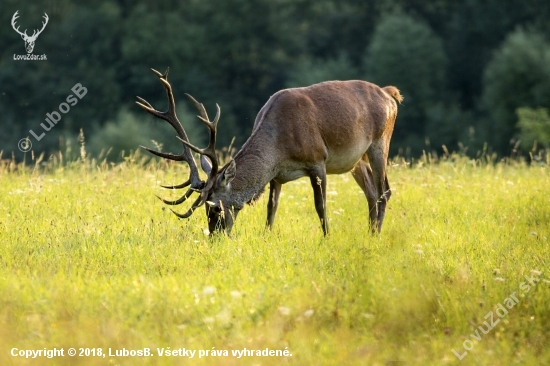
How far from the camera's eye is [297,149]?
8.76 meters

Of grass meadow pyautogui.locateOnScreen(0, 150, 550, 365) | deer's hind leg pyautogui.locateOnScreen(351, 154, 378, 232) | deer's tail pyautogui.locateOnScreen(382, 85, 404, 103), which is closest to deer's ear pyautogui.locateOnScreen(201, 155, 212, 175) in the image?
grass meadow pyautogui.locateOnScreen(0, 150, 550, 365)

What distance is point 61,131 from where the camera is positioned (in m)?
40.6

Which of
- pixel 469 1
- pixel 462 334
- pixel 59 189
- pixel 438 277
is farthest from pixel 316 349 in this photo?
pixel 469 1

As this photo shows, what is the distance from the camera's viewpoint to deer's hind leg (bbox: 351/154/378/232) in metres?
9.82

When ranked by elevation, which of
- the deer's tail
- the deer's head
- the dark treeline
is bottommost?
the dark treeline

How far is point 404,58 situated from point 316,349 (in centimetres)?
4045

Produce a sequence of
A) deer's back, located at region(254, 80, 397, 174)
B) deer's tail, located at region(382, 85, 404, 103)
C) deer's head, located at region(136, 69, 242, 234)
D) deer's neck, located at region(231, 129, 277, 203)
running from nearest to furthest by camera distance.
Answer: deer's head, located at region(136, 69, 242, 234), deer's neck, located at region(231, 129, 277, 203), deer's back, located at region(254, 80, 397, 174), deer's tail, located at region(382, 85, 404, 103)

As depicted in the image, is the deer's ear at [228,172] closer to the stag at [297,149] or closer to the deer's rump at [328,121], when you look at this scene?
the stag at [297,149]

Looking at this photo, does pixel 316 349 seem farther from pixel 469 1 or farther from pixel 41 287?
pixel 469 1

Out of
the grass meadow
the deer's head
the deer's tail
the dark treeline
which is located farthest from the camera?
the dark treeline

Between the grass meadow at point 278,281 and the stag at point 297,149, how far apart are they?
0.28 metres

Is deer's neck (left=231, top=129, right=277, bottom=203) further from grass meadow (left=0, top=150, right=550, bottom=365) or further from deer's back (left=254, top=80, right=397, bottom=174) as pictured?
grass meadow (left=0, top=150, right=550, bottom=365)

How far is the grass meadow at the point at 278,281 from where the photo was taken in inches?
215

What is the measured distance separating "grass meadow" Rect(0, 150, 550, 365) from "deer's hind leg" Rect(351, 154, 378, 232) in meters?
0.17
